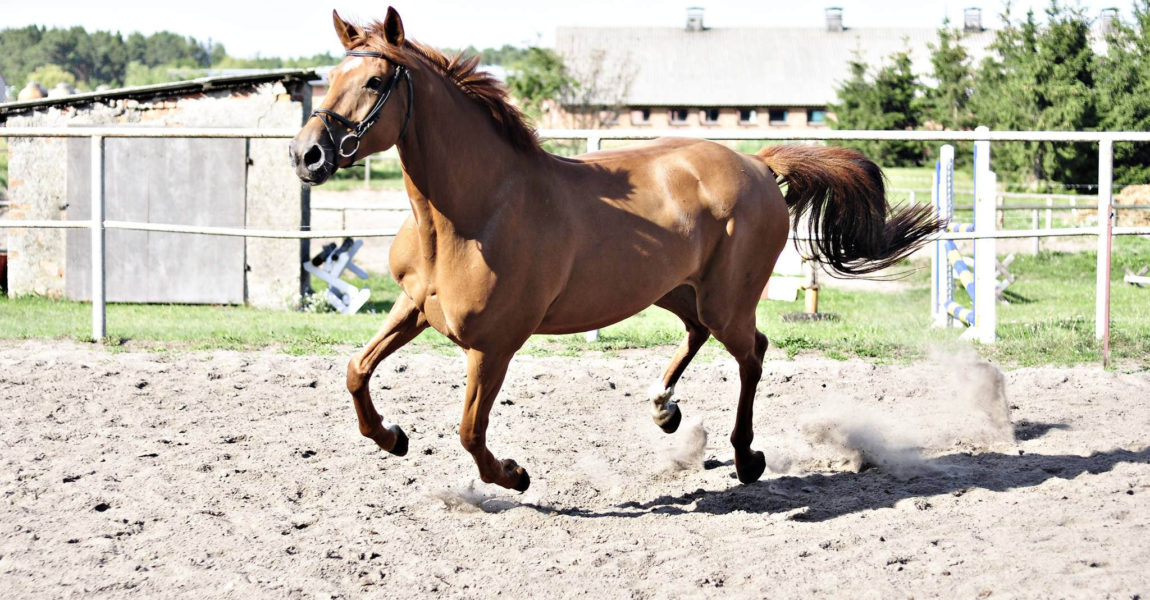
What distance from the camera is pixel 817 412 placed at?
5.93 metres

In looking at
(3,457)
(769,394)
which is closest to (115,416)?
(3,457)

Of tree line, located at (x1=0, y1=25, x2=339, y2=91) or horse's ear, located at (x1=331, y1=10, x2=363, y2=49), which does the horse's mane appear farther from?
tree line, located at (x1=0, y1=25, x2=339, y2=91)

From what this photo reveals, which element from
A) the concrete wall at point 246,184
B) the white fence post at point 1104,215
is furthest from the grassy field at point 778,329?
the concrete wall at point 246,184

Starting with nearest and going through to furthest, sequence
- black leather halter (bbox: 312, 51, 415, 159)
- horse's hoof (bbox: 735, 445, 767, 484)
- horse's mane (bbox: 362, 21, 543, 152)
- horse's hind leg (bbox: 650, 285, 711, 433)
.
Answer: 1. black leather halter (bbox: 312, 51, 415, 159)
2. horse's mane (bbox: 362, 21, 543, 152)
3. horse's hoof (bbox: 735, 445, 767, 484)
4. horse's hind leg (bbox: 650, 285, 711, 433)

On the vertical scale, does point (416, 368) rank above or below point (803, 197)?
below

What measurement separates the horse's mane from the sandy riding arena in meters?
1.52

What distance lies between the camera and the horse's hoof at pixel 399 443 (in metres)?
4.66

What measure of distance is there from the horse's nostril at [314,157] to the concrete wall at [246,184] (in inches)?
322

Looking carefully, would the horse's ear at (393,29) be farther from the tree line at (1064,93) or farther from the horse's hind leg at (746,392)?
the tree line at (1064,93)

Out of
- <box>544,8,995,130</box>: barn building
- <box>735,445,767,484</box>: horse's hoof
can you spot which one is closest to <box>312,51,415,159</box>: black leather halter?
<box>735,445,767,484</box>: horse's hoof

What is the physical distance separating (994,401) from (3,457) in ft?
16.5

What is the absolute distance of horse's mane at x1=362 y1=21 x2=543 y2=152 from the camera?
13.5 ft

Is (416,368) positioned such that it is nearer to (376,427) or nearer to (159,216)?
(376,427)

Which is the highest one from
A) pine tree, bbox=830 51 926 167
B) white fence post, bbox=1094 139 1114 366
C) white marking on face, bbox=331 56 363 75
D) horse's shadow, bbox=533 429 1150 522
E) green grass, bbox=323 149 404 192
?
pine tree, bbox=830 51 926 167
